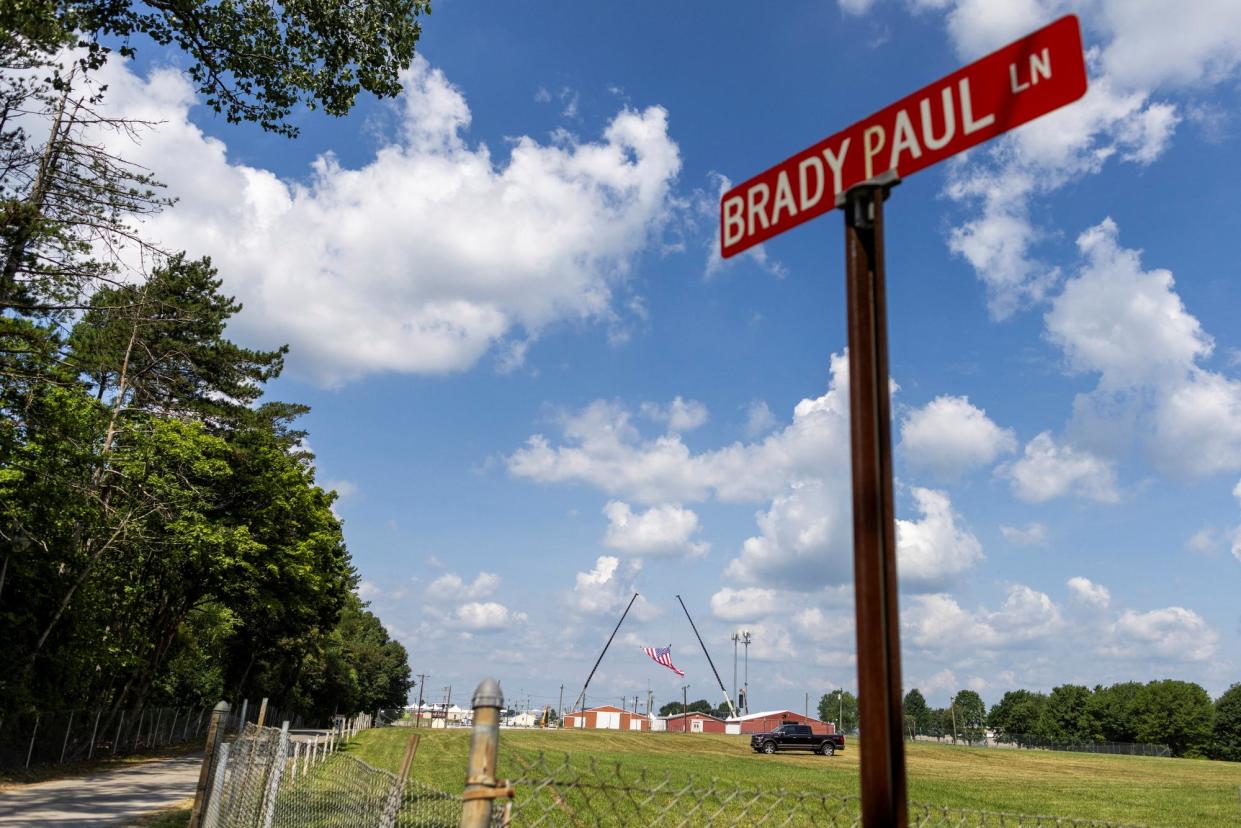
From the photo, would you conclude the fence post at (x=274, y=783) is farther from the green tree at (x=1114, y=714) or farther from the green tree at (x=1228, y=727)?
the green tree at (x=1114, y=714)

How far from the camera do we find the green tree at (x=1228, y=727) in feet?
363

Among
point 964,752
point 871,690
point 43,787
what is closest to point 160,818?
point 43,787

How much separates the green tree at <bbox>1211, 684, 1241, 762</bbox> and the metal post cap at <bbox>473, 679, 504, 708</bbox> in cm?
14032

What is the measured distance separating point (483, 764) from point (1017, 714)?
612 feet

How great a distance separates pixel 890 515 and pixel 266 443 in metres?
36.0

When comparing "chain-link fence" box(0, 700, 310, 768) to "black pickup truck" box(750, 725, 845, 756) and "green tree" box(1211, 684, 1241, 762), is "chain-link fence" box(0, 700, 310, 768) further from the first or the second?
"green tree" box(1211, 684, 1241, 762)

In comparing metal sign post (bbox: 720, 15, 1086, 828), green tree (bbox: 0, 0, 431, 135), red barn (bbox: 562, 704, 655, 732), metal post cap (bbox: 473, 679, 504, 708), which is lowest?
red barn (bbox: 562, 704, 655, 732)

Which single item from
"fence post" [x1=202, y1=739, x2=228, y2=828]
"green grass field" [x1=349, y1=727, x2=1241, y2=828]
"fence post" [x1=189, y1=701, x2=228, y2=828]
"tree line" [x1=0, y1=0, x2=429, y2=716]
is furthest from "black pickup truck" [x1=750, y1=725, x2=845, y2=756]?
"fence post" [x1=202, y1=739, x2=228, y2=828]

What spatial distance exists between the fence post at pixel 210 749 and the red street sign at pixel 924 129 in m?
8.32

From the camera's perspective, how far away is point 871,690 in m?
2.01

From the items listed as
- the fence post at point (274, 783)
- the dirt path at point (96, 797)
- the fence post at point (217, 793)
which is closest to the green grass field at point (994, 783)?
the fence post at point (274, 783)

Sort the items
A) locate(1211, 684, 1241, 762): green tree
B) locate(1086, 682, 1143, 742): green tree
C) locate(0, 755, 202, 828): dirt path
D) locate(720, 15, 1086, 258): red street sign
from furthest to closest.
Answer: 1. locate(1086, 682, 1143, 742): green tree
2. locate(1211, 684, 1241, 762): green tree
3. locate(0, 755, 202, 828): dirt path
4. locate(720, 15, 1086, 258): red street sign

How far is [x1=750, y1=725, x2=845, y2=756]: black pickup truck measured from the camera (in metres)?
43.2

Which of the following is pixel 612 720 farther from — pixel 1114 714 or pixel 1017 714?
pixel 1017 714
